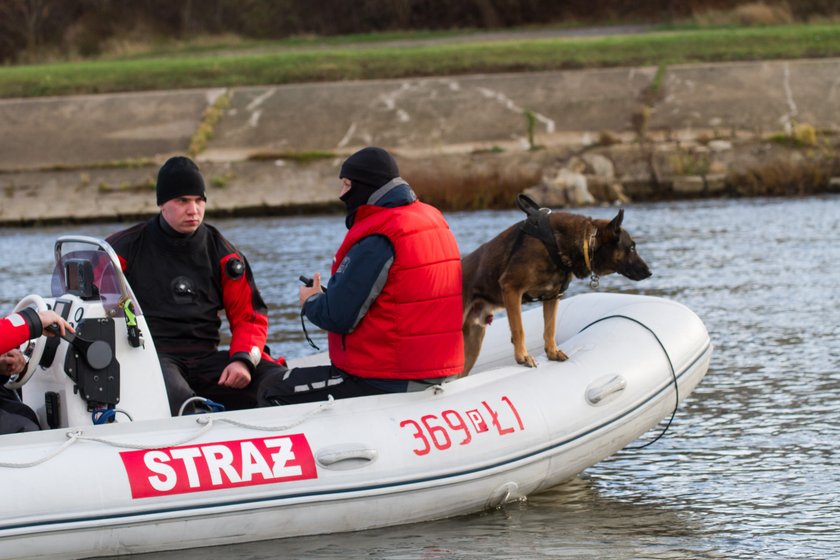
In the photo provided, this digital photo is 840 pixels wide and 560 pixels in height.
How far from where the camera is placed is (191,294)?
20.5ft

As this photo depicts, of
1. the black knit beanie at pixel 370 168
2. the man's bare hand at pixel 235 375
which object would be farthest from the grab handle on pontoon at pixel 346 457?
the black knit beanie at pixel 370 168

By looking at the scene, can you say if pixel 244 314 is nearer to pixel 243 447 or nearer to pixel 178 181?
pixel 178 181

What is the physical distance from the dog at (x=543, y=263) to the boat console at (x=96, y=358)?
1643 millimetres

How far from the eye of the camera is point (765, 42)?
26.8 m

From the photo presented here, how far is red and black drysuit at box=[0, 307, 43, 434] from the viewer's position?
211 inches

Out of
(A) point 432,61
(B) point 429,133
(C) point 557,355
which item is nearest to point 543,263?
(C) point 557,355

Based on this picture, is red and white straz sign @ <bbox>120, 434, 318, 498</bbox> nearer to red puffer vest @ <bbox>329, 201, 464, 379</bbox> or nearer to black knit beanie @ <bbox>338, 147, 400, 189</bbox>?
red puffer vest @ <bbox>329, 201, 464, 379</bbox>

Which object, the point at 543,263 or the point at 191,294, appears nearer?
the point at 191,294

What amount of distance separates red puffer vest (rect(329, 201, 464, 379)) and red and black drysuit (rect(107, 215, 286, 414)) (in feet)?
1.70

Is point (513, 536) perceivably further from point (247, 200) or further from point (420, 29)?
point (420, 29)

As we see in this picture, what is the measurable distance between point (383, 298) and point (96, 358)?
115 centimetres

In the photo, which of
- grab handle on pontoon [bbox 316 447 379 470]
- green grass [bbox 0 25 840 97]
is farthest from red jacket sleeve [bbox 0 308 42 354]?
green grass [bbox 0 25 840 97]

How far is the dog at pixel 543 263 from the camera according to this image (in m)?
6.48

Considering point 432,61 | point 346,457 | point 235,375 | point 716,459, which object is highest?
point 432,61
